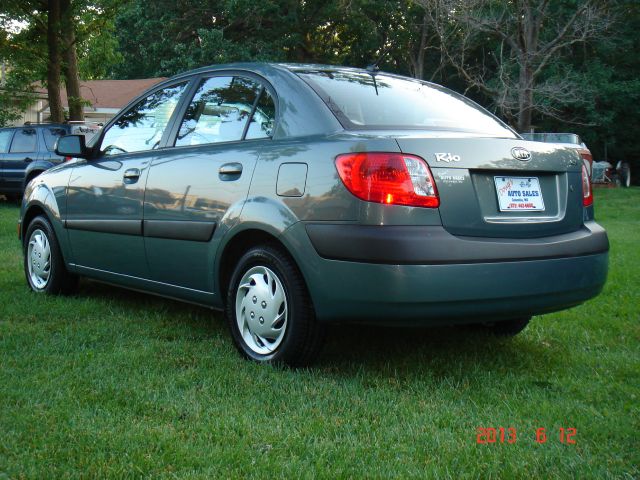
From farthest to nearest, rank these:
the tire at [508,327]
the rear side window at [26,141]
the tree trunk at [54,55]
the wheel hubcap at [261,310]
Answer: the tree trunk at [54,55] → the rear side window at [26,141] → the tire at [508,327] → the wheel hubcap at [261,310]

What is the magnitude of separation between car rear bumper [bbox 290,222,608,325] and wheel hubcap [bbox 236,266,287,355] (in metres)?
0.33

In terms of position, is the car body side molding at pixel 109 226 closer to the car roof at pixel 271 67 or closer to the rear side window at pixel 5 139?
the car roof at pixel 271 67

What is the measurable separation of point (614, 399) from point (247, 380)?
1719 millimetres

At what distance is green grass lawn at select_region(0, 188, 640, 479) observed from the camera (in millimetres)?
3008

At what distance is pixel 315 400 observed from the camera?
3.74m

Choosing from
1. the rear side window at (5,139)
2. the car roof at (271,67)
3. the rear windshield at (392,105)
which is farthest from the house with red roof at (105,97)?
the rear windshield at (392,105)

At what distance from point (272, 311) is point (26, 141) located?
1494cm

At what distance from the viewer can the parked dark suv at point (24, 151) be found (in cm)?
1748

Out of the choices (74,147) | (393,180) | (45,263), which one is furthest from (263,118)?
(45,263)

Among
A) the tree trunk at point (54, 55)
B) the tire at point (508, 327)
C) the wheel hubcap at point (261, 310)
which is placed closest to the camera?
the wheel hubcap at point (261, 310)

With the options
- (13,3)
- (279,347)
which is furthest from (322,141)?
(13,3)

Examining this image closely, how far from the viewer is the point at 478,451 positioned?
3.11 meters

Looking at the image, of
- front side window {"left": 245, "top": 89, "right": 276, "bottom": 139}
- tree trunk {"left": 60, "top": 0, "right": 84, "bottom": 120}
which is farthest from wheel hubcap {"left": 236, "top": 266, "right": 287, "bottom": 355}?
tree trunk {"left": 60, "top": 0, "right": 84, "bottom": 120}

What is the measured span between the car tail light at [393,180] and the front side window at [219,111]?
3.10ft
